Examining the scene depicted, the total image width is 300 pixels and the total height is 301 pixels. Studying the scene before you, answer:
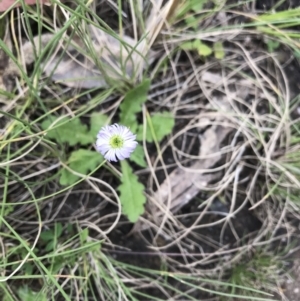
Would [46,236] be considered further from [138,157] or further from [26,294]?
[138,157]

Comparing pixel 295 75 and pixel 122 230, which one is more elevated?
pixel 295 75

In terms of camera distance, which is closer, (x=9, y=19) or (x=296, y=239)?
(x=9, y=19)

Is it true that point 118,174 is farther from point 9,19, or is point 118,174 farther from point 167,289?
point 9,19

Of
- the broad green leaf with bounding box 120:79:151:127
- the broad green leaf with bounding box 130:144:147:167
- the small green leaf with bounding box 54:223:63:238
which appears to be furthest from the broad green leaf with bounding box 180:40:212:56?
the small green leaf with bounding box 54:223:63:238

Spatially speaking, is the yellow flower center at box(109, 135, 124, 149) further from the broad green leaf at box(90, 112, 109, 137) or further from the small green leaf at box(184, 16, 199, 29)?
the small green leaf at box(184, 16, 199, 29)

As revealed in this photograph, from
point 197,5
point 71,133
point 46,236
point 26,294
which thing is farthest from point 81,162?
point 197,5

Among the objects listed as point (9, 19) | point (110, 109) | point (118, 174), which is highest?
point (9, 19)

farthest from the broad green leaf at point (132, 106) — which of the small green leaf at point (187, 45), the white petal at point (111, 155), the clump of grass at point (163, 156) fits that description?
the white petal at point (111, 155)

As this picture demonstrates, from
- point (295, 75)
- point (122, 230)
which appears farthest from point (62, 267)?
point (295, 75)
